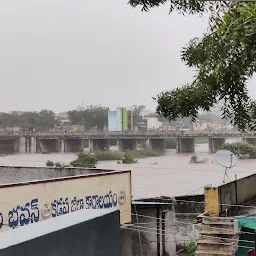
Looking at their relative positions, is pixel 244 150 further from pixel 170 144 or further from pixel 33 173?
pixel 33 173

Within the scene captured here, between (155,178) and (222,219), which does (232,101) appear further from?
(155,178)

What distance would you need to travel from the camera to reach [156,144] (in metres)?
47.8

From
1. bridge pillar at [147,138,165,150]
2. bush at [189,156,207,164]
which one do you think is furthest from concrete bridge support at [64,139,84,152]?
bush at [189,156,207,164]

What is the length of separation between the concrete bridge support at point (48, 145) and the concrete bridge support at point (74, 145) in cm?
153

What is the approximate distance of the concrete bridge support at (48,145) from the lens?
45312 millimetres

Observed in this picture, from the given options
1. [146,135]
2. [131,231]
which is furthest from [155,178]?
[131,231]

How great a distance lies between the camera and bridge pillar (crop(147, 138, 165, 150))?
1839 inches

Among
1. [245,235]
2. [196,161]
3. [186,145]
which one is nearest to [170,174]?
[196,161]

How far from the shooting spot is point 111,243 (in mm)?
2516

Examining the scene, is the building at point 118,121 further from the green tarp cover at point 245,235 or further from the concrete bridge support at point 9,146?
the green tarp cover at point 245,235

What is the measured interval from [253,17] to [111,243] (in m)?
1.89

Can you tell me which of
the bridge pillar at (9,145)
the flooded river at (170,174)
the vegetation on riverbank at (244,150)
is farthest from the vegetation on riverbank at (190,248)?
the bridge pillar at (9,145)

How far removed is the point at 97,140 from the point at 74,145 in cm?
283

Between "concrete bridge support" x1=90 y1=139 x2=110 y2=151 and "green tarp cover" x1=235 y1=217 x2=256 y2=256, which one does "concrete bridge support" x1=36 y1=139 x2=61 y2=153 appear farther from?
"green tarp cover" x1=235 y1=217 x2=256 y2=256
